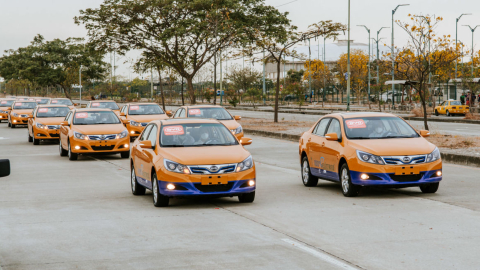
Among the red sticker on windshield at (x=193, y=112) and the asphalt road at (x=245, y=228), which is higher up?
the red sticker on windshield at (x=193, y=112)

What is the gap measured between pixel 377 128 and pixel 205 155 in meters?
3.48

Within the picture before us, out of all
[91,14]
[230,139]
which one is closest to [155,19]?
[91,14]

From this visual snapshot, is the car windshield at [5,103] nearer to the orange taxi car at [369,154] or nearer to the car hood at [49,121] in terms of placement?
the car hood at [49,121]

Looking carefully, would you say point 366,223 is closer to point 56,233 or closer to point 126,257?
point 126,257

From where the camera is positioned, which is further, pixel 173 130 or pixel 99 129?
pixel 99 129

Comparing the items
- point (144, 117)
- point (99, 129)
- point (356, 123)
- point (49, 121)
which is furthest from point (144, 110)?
point (356, 123)

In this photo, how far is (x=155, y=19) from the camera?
43875 millimetres

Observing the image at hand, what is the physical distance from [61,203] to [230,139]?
2.96 m

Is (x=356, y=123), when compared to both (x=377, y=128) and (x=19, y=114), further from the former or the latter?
(x=19, y=114)

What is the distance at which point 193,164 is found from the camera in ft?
33.9

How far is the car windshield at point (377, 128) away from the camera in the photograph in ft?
39.7

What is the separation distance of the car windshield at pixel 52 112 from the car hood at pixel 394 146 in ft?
57.8

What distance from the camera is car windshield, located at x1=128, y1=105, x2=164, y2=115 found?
2762 cm

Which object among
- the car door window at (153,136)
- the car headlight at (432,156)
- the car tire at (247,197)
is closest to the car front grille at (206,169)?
the car tire at (247,197)
